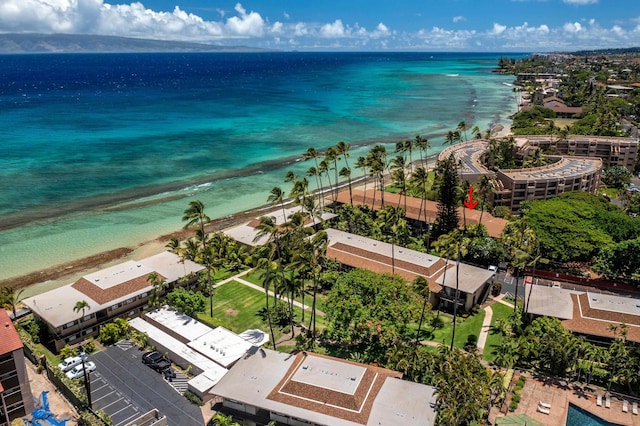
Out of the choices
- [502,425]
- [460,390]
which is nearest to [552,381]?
[502,425]

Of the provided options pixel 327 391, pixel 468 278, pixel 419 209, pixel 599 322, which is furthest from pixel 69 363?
pixel 419 209

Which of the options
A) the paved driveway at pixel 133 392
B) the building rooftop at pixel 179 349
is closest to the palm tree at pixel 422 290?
the building rooftop at pixel 179 349

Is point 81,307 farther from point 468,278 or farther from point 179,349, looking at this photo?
point 468,278

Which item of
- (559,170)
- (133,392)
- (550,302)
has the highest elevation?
(559,170)

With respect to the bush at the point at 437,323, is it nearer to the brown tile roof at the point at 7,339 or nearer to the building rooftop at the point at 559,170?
the brown tile roof at the point at 7,339

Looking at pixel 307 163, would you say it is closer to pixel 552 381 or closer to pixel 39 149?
pixel 39 149

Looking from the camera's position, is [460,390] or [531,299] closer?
[460,390]
